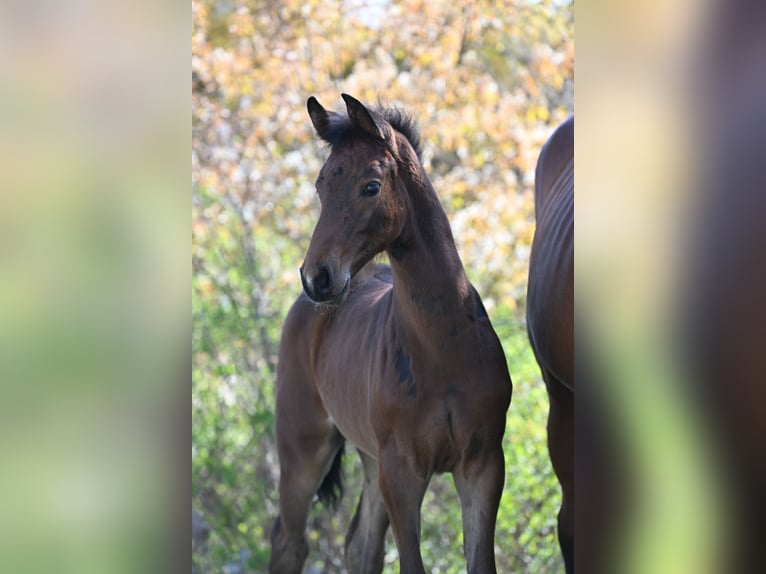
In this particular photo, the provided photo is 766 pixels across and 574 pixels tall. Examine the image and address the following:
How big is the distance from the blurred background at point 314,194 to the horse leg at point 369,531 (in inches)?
58.2

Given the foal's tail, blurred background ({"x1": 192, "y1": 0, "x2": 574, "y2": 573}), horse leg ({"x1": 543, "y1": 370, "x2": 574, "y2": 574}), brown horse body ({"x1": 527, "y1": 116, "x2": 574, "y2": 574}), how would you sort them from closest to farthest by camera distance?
brown horse body ({"x1": 527, "y1": 116, "x2": 574, "y2": 574}) < horse leg ({"x1": 543, "y1": 370, "x2": 574, "y2": 574}) < the foal's tail < blurred background ({"x1": 192, "y1": 0, "x2": 574, "y2": 573})

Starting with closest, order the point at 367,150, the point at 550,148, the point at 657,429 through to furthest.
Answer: the point at 657,429
the point at 367,150
the point at 550,148

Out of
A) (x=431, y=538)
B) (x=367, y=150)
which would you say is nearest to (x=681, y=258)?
(x=367, y=150)

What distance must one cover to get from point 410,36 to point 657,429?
632cm

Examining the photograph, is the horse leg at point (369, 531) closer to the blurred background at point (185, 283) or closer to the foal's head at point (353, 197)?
the foal's head at point (353, 197)

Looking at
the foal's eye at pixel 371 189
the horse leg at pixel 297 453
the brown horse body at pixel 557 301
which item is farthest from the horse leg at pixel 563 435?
the horse leg at pixel 297 453

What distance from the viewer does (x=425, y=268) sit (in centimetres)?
329

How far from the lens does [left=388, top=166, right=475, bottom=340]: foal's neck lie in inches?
129

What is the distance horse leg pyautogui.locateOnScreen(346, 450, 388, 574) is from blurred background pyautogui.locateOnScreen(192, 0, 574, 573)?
1478 millimetres

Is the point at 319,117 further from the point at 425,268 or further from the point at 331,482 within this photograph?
the point at 331,482

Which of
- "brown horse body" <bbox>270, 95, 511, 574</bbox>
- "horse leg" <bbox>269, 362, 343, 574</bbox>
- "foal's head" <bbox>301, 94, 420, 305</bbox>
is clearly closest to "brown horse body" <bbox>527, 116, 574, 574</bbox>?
"brown horse body" <bbox>270, 95, 511, 574</bbox>

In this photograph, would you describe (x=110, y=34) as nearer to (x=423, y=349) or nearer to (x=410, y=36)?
(x=423, y=349)

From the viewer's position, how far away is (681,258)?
0.96 meters

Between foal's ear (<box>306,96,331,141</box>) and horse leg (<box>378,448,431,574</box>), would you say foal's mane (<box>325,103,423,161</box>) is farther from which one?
horse leg (<box>378,448,431,574</box>)
